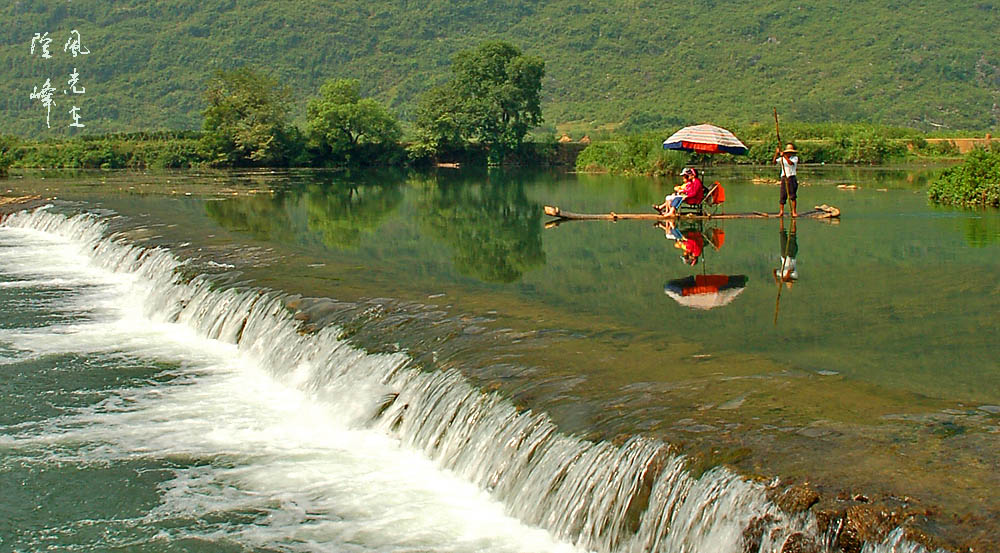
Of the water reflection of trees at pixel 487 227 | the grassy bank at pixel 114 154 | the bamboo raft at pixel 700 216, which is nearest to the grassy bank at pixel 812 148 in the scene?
the water reflection of trees at pixel 487 227

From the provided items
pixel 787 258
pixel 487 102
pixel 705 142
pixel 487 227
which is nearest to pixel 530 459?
pixel 787 258

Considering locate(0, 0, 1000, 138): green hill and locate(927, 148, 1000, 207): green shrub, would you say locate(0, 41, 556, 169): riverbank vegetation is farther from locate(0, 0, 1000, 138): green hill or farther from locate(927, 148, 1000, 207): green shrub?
locate(927, 148, 1000, 207): green shrub

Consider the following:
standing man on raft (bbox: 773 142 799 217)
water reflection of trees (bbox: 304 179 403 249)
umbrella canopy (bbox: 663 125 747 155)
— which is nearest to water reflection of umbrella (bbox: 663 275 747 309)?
water reflection of trees (bbox: 304 179 403 249)

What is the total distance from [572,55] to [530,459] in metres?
126

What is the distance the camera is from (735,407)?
26.5 ft

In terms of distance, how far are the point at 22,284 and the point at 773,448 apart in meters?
15.9

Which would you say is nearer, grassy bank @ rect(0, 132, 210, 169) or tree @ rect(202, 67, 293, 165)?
tree @ rect(202, 67, 293, 165)

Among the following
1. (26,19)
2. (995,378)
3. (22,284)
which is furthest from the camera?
(26,19)

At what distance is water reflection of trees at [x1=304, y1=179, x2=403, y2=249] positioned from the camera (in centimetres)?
2248

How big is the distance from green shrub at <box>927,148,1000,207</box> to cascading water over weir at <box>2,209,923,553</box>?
1855 cm

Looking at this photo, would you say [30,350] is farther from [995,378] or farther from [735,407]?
[995,378]

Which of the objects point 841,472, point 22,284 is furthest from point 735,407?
point 22,284

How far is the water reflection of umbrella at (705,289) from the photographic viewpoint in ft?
42.1

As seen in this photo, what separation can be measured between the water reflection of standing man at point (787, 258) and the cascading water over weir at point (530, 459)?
20.3 ft
